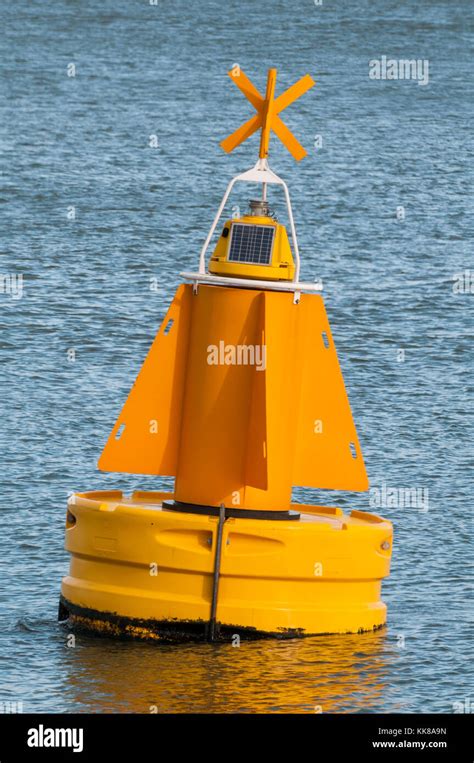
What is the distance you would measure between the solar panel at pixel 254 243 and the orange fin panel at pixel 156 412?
2.69 ft

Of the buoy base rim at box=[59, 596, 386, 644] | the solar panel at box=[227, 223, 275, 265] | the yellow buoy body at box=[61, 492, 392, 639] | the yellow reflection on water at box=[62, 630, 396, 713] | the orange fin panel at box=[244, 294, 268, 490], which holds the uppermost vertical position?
the solar panel at box=[227, 223, 275, 265]

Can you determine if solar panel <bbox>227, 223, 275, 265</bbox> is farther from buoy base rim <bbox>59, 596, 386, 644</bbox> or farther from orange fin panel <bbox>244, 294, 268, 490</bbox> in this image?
buoy base rim <bbox>59, 596, 386, 644</bbox>

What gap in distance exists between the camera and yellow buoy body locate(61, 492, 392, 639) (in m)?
21.9

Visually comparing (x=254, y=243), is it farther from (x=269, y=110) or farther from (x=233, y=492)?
(x=233, y=492)

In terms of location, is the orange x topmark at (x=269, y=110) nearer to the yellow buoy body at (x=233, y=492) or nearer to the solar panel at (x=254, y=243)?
the solar panel at (x=254, y=243)

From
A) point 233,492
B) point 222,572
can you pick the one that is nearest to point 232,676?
point 222,572

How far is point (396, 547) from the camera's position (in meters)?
28.1

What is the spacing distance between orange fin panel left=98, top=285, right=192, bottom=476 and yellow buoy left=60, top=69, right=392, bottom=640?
0.02 m

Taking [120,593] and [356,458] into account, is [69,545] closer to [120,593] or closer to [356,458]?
[120,593]

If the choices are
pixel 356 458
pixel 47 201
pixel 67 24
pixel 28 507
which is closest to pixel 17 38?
pixel 67 24

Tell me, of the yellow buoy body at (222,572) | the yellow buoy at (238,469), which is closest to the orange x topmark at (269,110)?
the yellow buoy at (238,469)

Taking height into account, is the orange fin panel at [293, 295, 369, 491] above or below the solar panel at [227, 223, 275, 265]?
below

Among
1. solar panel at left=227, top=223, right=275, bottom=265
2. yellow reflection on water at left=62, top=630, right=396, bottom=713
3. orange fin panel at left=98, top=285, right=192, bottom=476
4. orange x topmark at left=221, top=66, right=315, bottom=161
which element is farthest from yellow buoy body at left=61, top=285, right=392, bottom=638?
orange x topmark at left=221, top=66, right=315, bottom=161

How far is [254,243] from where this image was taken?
22.4 meters
